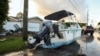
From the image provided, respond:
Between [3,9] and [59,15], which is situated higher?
[3,9]

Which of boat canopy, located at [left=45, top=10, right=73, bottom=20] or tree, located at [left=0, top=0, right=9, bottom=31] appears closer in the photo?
tree, located at [left=0, top=0, right=9, bottom=31]

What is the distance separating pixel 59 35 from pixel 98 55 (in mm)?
3338

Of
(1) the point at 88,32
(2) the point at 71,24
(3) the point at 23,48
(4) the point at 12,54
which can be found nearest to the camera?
(4) the point at 12,54

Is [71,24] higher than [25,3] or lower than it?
lower

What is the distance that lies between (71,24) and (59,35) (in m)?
3.28

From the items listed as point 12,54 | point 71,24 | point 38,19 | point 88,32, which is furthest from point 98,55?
point 38,19

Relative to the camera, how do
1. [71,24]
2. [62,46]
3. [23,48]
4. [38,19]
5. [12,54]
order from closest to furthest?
1. [12,54]
2. [23,48]
3. [62,46]
4. [71,24]
5. [38,19]

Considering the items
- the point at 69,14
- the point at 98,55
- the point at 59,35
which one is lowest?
the point at 98,55

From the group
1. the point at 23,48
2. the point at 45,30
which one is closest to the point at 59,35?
the point at 45,30

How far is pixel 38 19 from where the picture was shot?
47375 millimetres

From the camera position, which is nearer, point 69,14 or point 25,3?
point 25,3

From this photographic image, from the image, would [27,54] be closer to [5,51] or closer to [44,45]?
[5,51]

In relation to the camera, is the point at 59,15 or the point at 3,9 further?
the point at 59,15

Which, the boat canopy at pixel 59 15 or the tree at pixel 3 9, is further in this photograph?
the boat canopy at pixel 59 15
